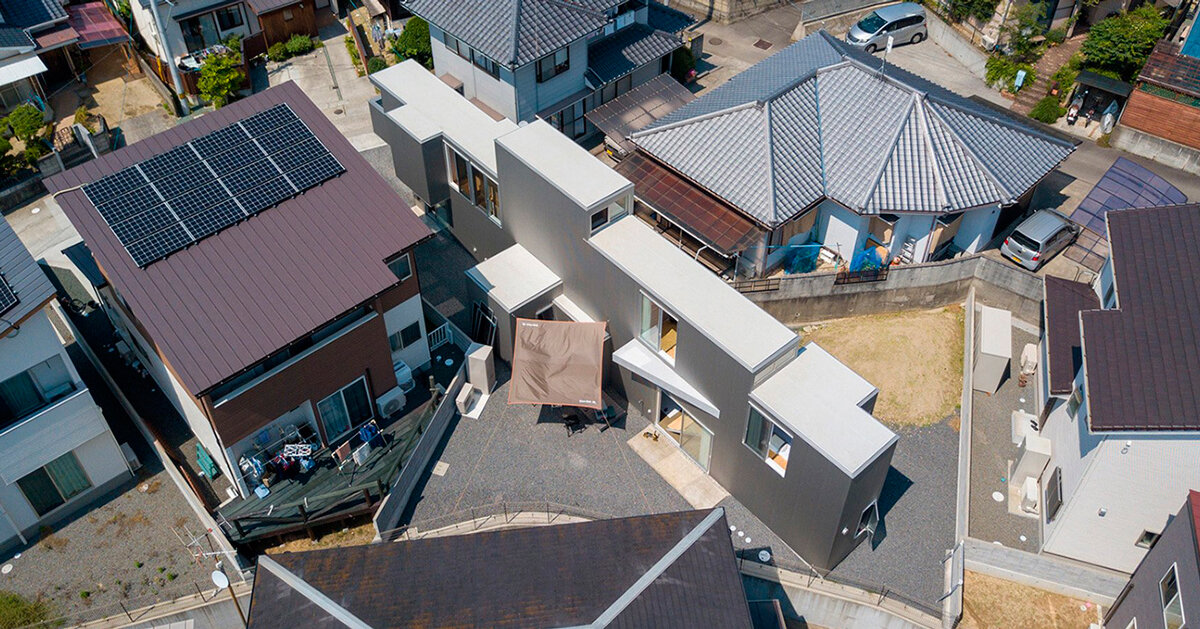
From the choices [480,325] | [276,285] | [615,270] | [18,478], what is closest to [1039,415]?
[615,270]

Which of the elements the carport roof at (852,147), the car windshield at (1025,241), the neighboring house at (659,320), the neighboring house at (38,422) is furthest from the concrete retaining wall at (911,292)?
the neighboring house at (38,422)

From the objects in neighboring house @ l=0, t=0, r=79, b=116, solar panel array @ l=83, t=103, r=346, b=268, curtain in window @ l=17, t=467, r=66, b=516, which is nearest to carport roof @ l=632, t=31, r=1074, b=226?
solar panel array @ l=83, t=103, r=346, b=268

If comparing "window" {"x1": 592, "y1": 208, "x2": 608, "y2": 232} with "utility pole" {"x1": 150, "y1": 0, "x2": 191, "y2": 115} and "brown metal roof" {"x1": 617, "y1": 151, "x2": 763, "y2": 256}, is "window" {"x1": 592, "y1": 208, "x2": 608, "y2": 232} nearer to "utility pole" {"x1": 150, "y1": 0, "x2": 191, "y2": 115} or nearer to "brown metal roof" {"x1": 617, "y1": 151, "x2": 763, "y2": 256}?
"brown metal roof" {"x1": 617, "y1": 151, "x2": 763, "y2": 256}

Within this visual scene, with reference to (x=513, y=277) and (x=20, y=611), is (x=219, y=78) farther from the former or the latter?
(x=20, y=611)

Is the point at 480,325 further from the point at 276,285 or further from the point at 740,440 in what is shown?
the point at 740,440

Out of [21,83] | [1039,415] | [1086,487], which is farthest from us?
[21,83]

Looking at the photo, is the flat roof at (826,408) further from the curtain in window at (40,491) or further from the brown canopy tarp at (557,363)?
the curtain in window at (40,491)

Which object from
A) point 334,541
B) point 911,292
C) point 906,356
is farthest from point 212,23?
point 906,356
